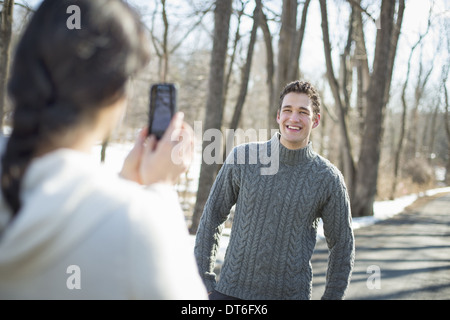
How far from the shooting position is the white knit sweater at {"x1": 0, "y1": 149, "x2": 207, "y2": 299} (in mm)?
809

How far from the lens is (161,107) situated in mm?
1373

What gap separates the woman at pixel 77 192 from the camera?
82 centimetres

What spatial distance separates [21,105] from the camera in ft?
2.94

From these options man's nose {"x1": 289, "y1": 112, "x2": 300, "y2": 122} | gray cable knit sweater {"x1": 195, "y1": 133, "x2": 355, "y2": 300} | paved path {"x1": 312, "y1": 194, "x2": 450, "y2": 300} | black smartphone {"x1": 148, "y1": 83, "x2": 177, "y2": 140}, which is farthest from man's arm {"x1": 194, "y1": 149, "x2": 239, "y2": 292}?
paved path {"x1": 312, "y1": 194, "x2": 450, "y2": 300}

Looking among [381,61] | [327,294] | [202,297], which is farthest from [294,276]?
[381,61]

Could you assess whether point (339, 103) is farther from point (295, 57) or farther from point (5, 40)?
point (5, 40)

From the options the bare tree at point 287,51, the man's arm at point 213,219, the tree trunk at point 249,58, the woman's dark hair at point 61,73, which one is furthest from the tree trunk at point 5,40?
the woman's dark hair at point 61,73

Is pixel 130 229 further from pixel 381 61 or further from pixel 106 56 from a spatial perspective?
pixel 381 61

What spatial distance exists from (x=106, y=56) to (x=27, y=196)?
1.01 feet

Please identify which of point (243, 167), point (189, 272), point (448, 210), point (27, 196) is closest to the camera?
point (27, 196)

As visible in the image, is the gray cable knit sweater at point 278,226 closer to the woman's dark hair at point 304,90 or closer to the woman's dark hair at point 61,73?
the woman's dark hair at point 304,90

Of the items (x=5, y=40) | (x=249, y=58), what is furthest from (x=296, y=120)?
(x=249, y=58)

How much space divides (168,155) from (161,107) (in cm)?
27
